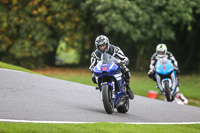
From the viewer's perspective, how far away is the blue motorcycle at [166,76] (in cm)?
1573

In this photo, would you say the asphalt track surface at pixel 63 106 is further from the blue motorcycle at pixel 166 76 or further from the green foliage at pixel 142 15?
the green foliage at pixel 142 15

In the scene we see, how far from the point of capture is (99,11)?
27.5 metres

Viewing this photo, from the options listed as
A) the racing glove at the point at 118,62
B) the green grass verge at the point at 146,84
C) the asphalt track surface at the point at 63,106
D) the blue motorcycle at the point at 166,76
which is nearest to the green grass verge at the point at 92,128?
the asphalt track surface at the point at 63,106

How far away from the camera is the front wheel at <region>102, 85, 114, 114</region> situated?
9438mm

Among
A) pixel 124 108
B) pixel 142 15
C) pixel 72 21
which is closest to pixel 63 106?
pixel 124 108

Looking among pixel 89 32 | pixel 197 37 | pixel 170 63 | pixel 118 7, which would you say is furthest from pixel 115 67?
pixel 197 37

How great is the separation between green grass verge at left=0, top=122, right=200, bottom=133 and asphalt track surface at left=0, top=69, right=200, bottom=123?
2.22 feet

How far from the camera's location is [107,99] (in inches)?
372

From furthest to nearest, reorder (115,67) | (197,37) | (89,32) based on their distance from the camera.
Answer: (197,37) < (89,32) < (115,67)

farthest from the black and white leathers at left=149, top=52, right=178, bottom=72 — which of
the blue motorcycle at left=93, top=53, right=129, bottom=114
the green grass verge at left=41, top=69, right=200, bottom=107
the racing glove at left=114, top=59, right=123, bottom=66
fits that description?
the racing glove at left=114, top=59, right=123, bottom=66

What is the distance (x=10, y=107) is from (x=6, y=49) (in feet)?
66.0

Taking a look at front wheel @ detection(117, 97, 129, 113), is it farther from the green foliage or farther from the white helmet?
the green foliage

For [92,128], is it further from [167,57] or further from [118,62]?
[167,57]

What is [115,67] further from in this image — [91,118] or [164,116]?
[164,116]
